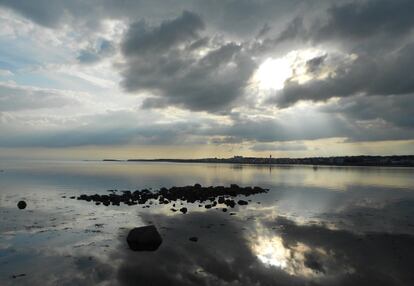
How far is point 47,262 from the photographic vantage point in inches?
645

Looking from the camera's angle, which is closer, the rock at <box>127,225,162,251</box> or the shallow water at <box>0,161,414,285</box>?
the shallow water at <box>0,161,414,285</box>

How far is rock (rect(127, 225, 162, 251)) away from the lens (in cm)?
1909

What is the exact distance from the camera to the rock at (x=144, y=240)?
19.1 metres

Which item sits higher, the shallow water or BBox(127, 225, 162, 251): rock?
BBox(127, 225, 162, 251): rock

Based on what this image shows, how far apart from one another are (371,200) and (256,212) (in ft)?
68.9

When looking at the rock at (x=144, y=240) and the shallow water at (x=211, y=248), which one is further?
the rock at (x=144, y=240)

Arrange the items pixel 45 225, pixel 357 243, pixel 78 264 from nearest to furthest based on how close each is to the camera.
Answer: pixel 78 264 → pixel 357 243 → pixel 45 225

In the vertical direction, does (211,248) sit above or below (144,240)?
below

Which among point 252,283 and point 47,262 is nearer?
point 252,283

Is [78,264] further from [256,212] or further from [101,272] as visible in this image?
[256,212]

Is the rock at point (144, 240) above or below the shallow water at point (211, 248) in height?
above

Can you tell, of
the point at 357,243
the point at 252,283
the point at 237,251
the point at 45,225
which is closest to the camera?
the point at 252,283

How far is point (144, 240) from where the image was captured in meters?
19.3

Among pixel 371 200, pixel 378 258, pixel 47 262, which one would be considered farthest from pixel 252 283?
pixel 371 200
